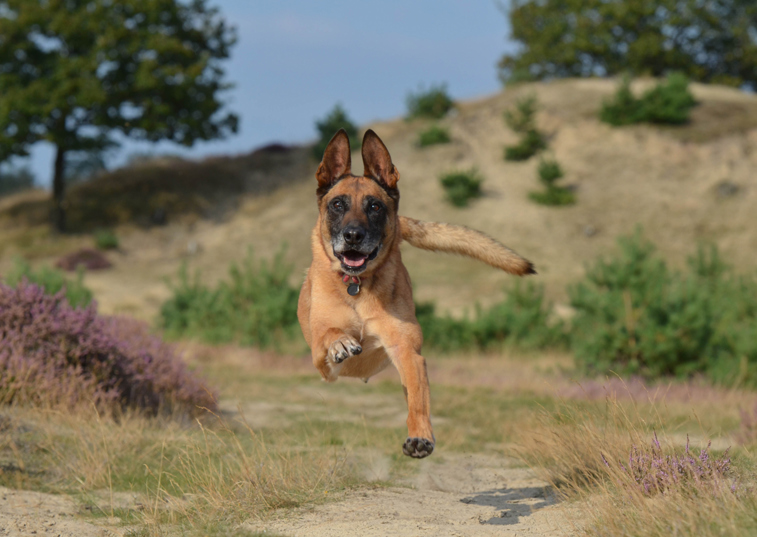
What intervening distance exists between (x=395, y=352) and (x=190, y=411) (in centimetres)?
564

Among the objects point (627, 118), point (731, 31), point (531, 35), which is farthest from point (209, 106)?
point (731, 31)

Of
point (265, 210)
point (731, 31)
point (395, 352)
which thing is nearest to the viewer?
point (395, 352)

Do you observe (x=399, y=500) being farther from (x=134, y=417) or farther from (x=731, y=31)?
(x=731, y=31)

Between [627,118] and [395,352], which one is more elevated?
[627,118]

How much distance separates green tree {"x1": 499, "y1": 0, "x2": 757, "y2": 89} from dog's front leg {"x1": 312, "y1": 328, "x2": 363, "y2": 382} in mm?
48949

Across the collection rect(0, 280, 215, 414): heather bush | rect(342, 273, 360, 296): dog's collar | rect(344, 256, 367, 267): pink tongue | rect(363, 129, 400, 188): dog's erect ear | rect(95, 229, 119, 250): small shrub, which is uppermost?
rect(95, 229, 119, 250): small shrub

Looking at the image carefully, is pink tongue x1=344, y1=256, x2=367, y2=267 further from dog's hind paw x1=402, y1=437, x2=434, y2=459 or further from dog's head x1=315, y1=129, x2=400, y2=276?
dog's hind paw x1=402, y1=437, x2=434, y2=459

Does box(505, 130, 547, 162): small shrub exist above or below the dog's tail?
above

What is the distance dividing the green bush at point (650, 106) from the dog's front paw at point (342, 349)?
37.5 m

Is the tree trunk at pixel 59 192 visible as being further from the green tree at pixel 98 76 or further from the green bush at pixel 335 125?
the green bush at pixel 335 125

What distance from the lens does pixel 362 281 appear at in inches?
219

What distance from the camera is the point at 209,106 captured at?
36906mm

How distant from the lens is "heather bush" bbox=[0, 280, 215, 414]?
326 inches

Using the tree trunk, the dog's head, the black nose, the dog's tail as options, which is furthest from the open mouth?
the tree trunk
